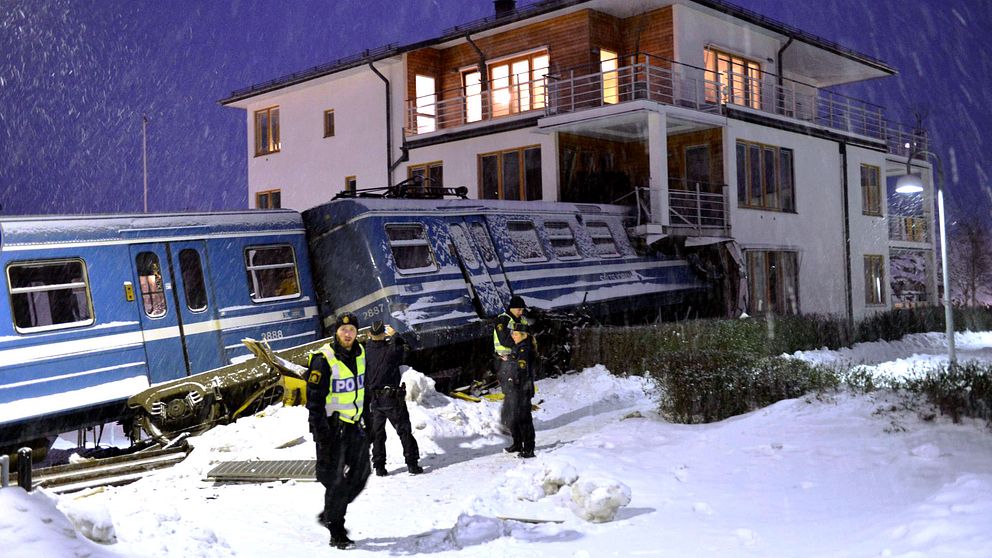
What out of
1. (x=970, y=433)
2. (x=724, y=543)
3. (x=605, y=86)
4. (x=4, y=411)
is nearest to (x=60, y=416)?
(x=4, y=411)

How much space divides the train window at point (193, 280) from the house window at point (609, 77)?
1388 centimetres

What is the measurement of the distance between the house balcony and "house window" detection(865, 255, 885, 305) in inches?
142

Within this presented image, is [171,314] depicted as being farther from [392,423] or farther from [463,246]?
[463,246]

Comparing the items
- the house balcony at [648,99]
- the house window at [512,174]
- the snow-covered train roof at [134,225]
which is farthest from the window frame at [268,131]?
the snow-covered train roof at [134,225]

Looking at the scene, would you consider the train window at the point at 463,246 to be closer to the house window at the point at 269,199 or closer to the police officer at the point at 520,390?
the police officer at the point at 520,390

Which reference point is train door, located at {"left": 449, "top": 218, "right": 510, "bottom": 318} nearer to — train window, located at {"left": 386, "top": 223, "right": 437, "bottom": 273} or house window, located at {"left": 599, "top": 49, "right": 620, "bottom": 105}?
train window, located at {"left": 386, "top": 223, "right": 437, "bottom": 273}

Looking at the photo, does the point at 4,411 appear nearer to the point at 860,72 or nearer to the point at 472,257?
the point at 472,257

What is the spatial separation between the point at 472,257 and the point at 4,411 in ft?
26.9

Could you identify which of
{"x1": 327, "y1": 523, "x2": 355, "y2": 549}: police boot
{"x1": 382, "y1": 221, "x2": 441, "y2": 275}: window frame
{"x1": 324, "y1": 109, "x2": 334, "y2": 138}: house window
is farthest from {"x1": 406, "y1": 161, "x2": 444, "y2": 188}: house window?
{"x1": 327, "y1": 523, "x2": 355, "y2": 549}: police boot

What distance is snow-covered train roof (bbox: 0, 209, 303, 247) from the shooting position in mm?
12742

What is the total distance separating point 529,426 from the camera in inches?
469

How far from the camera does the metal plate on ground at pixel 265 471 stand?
10961 millimetres

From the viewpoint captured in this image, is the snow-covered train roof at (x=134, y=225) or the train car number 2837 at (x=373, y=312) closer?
the snow-covered train roof at (x=134, y=225)

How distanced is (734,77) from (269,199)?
1599 centimetres
